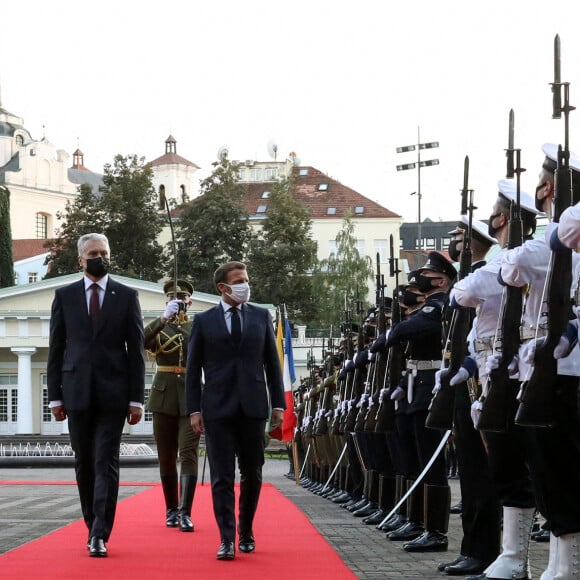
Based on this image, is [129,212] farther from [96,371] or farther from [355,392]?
[96,371]

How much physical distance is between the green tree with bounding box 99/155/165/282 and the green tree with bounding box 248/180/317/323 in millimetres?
6193

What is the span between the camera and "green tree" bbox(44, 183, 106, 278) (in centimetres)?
8119

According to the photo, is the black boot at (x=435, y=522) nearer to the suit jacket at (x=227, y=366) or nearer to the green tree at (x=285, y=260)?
the suit jacket at (x=227, y=366)

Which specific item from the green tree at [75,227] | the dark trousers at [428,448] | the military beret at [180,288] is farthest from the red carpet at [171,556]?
the green tree at [75,227]

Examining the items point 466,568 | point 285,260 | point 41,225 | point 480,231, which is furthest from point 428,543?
point 41,225

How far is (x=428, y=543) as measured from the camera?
33.8 feet

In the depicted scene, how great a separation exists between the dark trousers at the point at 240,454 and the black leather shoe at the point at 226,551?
0.51 metres

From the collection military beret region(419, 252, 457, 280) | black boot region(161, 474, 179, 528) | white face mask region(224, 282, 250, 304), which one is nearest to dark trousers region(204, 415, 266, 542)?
white face mask region(224, 282, 250, 304)

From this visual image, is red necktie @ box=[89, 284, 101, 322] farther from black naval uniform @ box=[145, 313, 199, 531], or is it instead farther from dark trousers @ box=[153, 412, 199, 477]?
dark trousers @ box=[153, 412, 199, 477]

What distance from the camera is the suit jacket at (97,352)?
32.3ft

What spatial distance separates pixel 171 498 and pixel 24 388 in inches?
2523

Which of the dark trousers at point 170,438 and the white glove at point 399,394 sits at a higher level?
the white glove at point 399,394

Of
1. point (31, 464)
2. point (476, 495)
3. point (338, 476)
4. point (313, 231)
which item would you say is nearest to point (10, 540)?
point (476, 495)

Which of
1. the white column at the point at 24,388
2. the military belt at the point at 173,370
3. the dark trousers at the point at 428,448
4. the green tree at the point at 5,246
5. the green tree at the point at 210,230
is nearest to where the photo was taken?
the dark trousers at the point at 428,448
